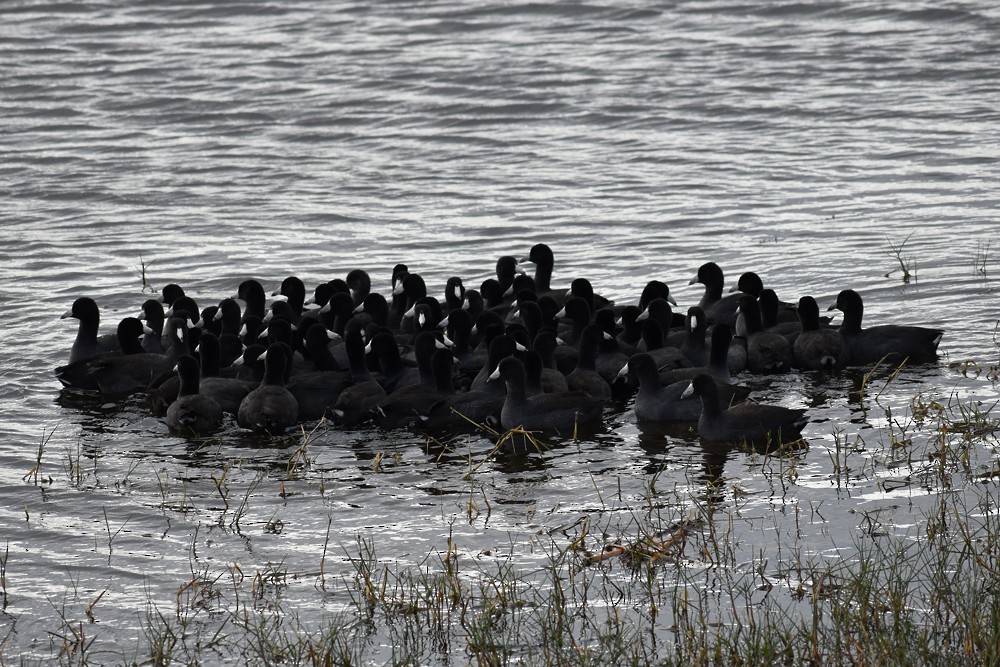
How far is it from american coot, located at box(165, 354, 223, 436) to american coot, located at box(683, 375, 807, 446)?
12.7ft

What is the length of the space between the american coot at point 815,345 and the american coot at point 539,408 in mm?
2306

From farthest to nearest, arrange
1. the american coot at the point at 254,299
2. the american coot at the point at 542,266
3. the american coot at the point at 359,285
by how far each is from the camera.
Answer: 1. the american coot at the point at 542,266
2. the american coot at the point at 359,285
3. the american coot at the point at 254,299

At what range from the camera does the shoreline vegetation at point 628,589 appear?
708 centimetres

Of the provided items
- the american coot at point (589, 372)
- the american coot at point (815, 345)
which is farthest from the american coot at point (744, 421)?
the american coot at point (815, 345)

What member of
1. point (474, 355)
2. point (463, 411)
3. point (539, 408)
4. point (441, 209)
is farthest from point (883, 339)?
point (441, 209)

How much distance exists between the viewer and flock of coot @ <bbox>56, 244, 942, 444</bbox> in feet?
37.9

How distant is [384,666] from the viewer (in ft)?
23.7

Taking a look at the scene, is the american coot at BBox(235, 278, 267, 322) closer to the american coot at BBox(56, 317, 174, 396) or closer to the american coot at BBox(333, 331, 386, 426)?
the american coot at BBox(56, 317, 174, 396)

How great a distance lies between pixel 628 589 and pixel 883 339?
222 inches

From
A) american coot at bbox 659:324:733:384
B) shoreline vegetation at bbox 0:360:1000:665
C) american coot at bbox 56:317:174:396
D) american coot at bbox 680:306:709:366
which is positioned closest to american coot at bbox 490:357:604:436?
american coot at bbox 659:324:733:384

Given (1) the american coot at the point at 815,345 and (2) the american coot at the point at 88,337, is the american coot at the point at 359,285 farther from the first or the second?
(1) the american coot at the point at 815,345

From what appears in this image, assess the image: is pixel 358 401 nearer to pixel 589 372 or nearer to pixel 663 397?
pixel 589 372

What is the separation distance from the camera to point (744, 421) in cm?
1074

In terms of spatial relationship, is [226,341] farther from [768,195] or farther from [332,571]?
[768,195]
